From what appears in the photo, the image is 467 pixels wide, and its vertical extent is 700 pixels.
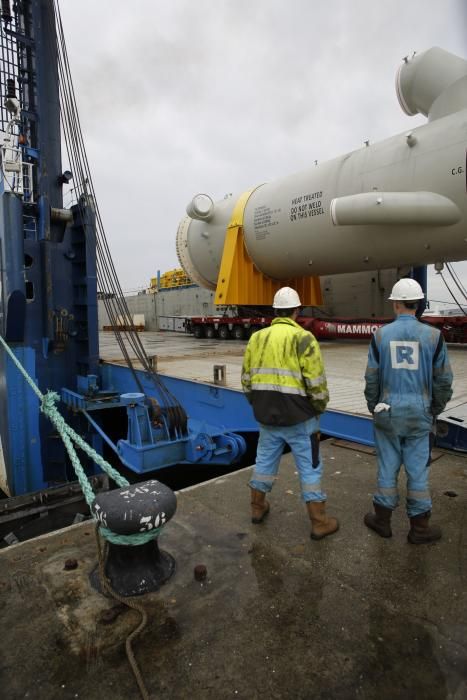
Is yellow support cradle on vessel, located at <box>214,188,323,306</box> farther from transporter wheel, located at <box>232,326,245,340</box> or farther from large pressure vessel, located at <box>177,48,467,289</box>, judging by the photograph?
transporter wheel, located at <box>232,326,245,340</box>

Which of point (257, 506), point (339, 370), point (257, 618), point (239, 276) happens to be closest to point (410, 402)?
point (257, 506)

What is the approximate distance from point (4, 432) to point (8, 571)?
5622 mm

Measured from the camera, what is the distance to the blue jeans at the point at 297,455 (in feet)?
9.29

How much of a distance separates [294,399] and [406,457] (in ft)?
2.59

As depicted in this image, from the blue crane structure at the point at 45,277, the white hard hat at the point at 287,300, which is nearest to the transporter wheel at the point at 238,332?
the blue crane structure at the point at 45,277

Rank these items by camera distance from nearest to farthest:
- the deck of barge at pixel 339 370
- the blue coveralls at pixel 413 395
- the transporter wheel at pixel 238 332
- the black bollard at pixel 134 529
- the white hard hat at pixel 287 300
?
the black bollard at pixel 134 529 < the blue coveralls at pixel 413 395 < the white hard hat at pixel 287 300 < the deck of barge at pixel 339 370 < the transporter wheel at pixel 238 332

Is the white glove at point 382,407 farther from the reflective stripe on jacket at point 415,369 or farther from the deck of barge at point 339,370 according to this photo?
the deck of barge at point 339,370

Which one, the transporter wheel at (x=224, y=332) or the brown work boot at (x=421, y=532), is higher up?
the transporter wheel at (x=224, y=332)

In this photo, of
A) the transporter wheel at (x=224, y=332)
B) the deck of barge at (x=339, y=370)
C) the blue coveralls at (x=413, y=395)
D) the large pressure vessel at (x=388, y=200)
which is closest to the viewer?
the blue coveralls at (x=413, y=395)

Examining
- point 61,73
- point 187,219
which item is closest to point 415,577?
point 61,73

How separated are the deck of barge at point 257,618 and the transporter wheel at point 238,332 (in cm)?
1105

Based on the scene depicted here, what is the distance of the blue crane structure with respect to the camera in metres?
7.24

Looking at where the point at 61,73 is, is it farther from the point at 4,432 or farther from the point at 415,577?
the point at 415,577

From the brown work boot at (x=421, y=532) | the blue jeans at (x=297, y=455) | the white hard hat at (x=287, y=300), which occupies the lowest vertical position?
the brown work boot at (x=421, y=532)
